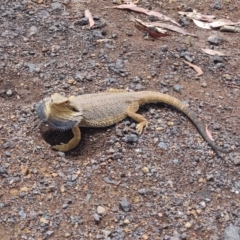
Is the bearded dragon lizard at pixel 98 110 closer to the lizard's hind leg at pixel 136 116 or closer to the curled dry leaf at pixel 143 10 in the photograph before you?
the lizard's hind leg at pixel 136 116

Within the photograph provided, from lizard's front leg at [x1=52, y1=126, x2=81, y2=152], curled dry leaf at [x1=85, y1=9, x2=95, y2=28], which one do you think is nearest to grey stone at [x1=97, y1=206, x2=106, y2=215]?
lizard's front leg at [x1=52, y1=126, x2=81, y2=152]

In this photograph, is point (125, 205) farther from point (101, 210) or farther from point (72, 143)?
point (72, 143)

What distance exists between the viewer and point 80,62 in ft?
21.9

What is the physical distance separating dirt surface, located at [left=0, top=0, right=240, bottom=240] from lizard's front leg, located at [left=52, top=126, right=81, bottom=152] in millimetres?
68

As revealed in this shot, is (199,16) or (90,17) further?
(199,16)

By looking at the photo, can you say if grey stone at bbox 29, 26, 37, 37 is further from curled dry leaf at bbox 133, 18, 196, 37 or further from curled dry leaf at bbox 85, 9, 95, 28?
curled dry leaf at bbox 133, 18, 196, 37

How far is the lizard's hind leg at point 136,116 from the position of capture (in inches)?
228

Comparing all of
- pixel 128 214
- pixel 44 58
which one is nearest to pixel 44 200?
pixel 128 214

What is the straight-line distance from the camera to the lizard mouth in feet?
18.2

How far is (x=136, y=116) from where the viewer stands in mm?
5879

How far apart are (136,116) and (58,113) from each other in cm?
88

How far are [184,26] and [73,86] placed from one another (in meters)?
2.15

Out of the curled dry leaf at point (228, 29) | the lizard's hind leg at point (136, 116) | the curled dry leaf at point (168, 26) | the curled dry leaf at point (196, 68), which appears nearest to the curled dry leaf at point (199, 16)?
the curled dry leaf at point (228, 29)

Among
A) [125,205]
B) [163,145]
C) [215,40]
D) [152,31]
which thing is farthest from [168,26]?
[125,205]
